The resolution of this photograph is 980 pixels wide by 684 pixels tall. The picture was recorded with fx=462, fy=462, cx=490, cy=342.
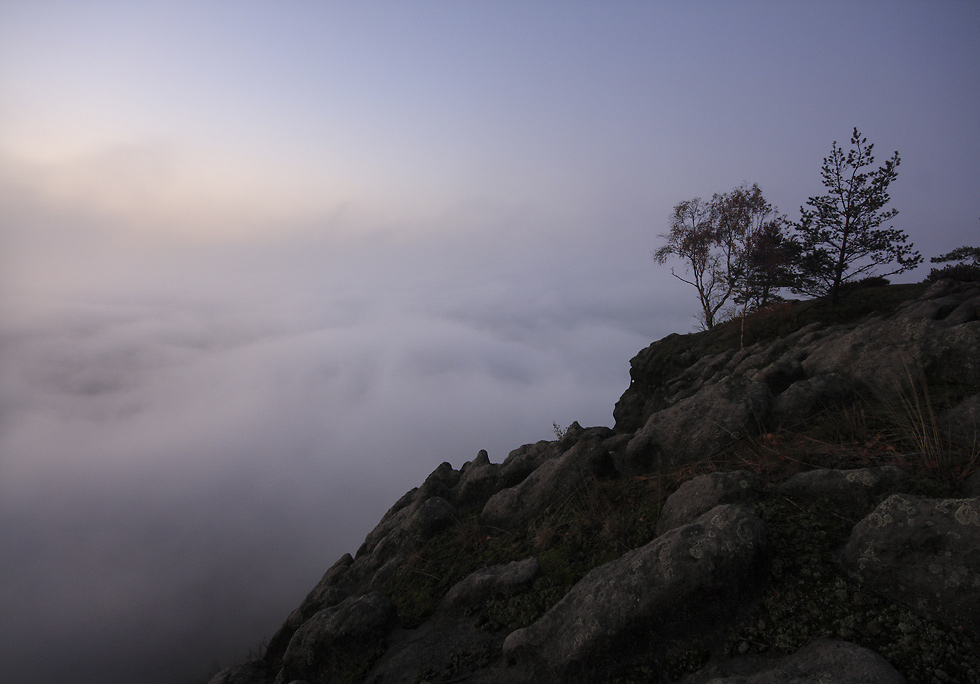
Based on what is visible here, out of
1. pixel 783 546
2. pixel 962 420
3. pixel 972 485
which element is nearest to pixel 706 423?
pixel 962 420

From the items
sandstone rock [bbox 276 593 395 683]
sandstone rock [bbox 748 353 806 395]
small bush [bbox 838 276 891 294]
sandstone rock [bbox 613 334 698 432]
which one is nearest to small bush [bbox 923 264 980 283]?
small bush [bbox 838 276 891 294]

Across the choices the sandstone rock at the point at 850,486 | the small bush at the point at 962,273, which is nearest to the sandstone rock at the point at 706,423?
the sandstone rock at the point at 850,486

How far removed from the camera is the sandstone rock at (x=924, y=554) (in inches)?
136

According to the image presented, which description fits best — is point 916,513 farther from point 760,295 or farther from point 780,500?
point 760,295

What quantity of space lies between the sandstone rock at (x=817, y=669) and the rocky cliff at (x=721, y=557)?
0.02 m

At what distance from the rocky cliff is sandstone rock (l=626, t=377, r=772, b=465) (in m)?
0.04

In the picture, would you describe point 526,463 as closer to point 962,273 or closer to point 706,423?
point 706,423

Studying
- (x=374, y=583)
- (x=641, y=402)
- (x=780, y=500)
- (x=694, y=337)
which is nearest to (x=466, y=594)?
(x=374, y=583)

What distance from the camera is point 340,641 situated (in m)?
6.45

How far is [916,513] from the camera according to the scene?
4031mm

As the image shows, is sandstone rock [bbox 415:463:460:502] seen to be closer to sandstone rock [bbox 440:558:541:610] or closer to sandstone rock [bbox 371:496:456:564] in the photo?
sandstone rock [bbox 371:496:456:564]

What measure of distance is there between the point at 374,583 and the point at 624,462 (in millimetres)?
5252

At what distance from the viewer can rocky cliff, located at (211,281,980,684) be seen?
3641mm

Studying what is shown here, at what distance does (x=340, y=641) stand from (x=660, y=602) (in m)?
4.62
